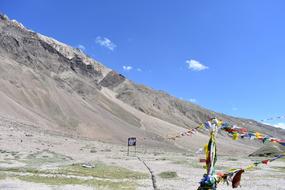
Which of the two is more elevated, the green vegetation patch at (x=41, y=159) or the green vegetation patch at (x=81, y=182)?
the green vegetation patch at (x=41, y=159)

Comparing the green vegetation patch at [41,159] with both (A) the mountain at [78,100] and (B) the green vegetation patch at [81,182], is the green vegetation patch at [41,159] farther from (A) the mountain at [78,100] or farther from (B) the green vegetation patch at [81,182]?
(A) the mountain at [78,100]

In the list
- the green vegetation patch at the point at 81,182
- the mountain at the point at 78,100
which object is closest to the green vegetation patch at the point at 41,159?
the green vegetation patch at the point at 81,182

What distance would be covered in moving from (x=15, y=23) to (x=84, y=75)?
27849 mm

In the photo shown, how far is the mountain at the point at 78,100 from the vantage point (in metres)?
101

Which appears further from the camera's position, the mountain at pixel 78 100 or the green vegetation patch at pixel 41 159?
the mountain at pixel 78 100

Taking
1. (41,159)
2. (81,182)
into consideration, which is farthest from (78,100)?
(81,182)

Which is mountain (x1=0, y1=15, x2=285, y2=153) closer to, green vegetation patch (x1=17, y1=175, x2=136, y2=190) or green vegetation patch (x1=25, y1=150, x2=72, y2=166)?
green vegetation patch (x1=25, y1=150, x2=72, y2=166)

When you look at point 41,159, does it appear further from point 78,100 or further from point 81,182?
point 78,100

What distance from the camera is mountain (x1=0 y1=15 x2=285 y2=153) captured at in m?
101

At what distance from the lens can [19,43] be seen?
445ft

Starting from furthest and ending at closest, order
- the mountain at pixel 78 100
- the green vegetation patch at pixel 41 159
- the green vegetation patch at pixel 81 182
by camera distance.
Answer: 1. the mountain at pixel 78 100
2. the green vegetation patch at pixel 41 159
3. the green vegetation patch at pixel 81 182

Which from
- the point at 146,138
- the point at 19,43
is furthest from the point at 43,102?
the point at 19,43

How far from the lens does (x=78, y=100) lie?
119188mm

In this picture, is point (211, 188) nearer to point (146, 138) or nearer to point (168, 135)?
point (146, 138)
